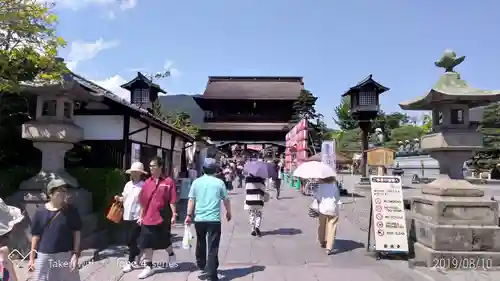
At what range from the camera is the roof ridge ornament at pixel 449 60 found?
7559 mm

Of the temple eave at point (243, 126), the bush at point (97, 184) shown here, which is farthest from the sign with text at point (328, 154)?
the temple eave at point (243, 126)

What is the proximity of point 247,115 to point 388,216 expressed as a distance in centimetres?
3301

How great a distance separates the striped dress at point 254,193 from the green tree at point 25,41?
4.50 metres

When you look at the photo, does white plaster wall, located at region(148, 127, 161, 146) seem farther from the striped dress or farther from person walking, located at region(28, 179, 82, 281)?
person walking, located at region(28, 179, 82, 281)

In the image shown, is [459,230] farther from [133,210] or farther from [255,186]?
[133,210]

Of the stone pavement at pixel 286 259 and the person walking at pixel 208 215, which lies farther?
the stone pavement at pixel 286 259

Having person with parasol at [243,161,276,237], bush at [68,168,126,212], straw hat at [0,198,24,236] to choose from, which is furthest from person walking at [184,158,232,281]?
bush at [68,168,126,212]

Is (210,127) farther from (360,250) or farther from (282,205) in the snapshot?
(360,250)

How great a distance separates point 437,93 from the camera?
7.07m

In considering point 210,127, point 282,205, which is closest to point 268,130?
point 210,127

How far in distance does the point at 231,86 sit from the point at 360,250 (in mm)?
38058

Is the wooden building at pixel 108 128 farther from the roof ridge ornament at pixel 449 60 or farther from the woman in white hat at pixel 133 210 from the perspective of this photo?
the roof ridge ornament at pixel 449 60

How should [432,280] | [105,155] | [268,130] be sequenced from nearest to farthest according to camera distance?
[432,280] → [105,155] → [268,130]

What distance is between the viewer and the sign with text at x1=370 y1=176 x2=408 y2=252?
277 inches
